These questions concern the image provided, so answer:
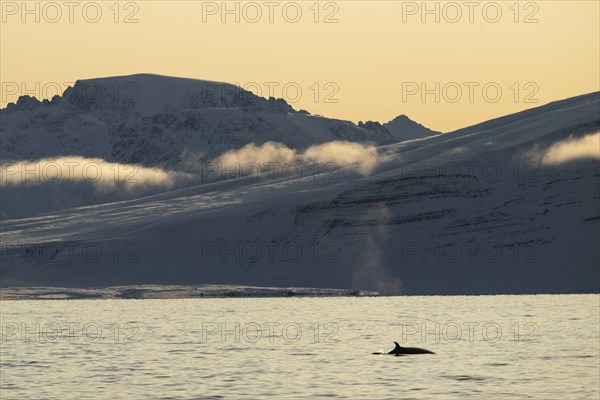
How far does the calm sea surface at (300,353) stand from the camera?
6825 centimetres

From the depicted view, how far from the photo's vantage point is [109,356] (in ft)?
289

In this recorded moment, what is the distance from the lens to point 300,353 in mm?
88500

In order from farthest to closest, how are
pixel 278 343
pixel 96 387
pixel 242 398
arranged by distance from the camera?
1. pixel 278 343
2. pixel 96 387
3. pixel 242 398

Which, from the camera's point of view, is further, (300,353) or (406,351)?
(300,353)

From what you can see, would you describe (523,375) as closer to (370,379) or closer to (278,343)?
(370,379)

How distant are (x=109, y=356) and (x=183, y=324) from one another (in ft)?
112

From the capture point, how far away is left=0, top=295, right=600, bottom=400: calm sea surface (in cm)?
6825

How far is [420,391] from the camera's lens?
66.6m

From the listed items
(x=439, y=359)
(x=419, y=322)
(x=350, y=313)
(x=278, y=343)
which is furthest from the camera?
(x=350, y=313)

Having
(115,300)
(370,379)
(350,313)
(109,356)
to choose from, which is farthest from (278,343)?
(115,300)

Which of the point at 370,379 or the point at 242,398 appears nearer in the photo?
the point at 242,398

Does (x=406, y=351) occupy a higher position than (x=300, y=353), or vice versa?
(x=406, y=351)

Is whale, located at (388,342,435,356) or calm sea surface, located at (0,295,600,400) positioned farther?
whale, located at (388,342,435,356)

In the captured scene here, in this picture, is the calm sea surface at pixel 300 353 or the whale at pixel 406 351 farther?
the whale at pixel 406 351
